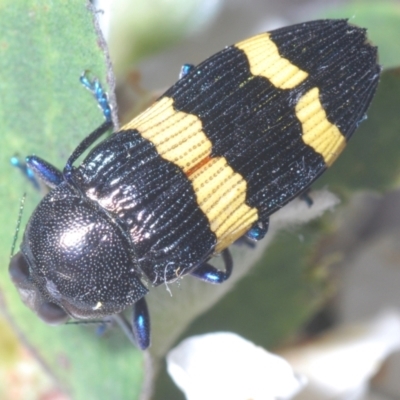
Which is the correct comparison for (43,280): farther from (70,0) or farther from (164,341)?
(70,0)

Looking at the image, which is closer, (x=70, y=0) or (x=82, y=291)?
(x=70, y=0)

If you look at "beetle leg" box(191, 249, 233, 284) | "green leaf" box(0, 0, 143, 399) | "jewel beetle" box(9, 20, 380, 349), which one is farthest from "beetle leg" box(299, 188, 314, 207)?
"green leaf" box(0, 0, 143, 399)

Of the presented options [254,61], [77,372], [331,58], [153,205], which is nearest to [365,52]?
[331,58]

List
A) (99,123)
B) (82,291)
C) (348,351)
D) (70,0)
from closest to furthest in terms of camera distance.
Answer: (70,0) → (99,123) → (82,291) → (348,351)

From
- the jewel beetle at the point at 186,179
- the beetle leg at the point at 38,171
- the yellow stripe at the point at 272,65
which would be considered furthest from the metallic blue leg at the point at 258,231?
the beetle leg at the point at 38,171

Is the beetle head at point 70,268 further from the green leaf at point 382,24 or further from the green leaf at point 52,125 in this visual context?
the green leaf at point 382,24

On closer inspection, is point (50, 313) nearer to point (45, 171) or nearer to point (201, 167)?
point (45, 171)

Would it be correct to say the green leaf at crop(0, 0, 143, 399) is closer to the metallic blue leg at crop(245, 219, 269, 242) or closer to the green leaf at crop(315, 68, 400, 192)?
the metallic blue leg at crop(245, 219, 269, 242)
